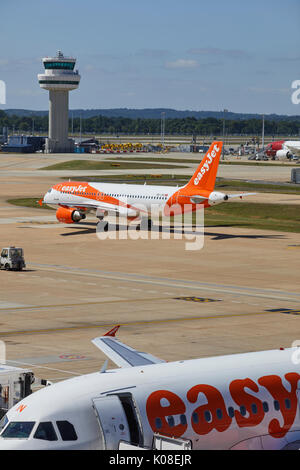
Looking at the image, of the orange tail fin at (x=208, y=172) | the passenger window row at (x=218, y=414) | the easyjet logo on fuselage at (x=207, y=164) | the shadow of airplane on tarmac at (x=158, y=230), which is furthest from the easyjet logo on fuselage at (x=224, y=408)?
the orange tail fin at (x=208, y=172)

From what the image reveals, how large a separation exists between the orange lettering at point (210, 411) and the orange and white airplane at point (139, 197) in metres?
65.8

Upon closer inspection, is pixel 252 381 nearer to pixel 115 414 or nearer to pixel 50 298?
pixel 115 414

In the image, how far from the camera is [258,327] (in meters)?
47.8

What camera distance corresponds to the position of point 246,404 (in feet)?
75.7

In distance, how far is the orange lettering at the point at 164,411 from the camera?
2128cm

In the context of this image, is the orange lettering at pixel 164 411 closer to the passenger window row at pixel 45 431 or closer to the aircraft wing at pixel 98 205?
the passenger window row at pixel 45 431

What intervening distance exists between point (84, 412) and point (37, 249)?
60321 millimetres

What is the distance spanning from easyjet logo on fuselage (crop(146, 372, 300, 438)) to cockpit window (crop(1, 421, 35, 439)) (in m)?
3.14

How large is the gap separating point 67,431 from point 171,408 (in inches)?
127

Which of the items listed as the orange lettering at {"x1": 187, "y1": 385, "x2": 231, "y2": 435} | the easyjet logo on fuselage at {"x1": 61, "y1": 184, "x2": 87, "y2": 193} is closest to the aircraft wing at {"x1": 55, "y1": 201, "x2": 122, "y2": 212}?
the easyjet logo on fuselage at {"x1": 61, "y1": 184, "x2": 87, "y2": 193}

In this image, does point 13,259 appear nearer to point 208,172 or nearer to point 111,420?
point 208,172

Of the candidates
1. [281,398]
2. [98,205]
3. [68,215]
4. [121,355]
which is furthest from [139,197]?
[281,398]

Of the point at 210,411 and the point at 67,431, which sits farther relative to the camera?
the point at 210,411

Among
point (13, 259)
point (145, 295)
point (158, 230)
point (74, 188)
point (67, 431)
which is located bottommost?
point (145, 295)
